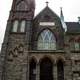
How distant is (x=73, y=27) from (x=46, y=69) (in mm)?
7222

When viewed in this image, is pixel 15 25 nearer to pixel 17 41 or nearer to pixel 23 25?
pixel 23 25

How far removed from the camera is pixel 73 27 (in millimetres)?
30875

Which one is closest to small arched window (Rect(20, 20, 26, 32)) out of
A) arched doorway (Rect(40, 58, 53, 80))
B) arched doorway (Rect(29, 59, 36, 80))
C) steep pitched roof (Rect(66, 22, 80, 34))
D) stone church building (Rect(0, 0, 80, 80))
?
stone church building (Rect(0, 0, 80, 80))

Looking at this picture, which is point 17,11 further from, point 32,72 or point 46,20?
point 32,72

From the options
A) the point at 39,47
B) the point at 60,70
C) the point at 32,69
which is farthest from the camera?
the point at 39,47

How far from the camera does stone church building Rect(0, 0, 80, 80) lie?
26.6 metres

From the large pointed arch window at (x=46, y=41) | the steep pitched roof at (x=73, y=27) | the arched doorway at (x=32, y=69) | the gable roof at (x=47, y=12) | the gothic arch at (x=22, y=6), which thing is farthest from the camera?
the gothic arch at (x=22, y=6)

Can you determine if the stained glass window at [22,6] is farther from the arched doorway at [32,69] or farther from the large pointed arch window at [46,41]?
the arched doorway at [32,69]

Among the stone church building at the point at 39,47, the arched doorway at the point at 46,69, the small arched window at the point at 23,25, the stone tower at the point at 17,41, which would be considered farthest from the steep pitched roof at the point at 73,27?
the small arched window at the point at 23,25

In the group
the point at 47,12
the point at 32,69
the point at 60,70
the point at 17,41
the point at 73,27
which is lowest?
the point at 60,70

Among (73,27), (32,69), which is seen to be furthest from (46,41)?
(73,27)

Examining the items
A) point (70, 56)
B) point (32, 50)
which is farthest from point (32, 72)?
point (70, 56)

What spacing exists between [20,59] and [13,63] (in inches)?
36.1

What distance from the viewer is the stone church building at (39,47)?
26.6 meters
